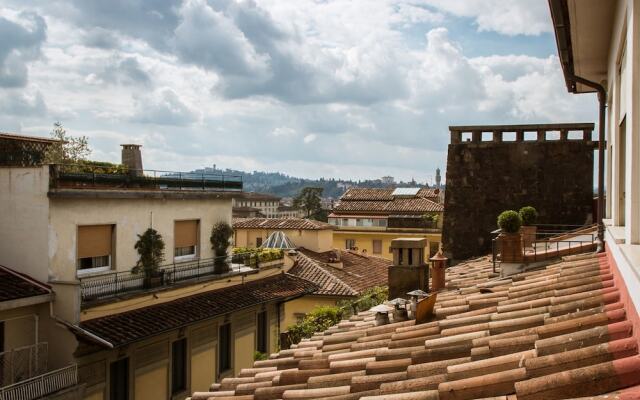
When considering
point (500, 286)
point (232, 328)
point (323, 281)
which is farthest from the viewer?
point (323, 281)

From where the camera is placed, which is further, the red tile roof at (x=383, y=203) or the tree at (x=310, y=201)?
the tree at (x=310, y=201)

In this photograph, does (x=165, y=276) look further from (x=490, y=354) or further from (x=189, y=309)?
(x=490, y=354)

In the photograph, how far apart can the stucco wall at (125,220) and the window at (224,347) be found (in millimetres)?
2824

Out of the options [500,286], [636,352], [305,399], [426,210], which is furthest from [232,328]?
[426,210]

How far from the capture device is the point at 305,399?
16.5 ft

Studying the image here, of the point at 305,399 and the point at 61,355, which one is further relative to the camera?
the point at 61,355

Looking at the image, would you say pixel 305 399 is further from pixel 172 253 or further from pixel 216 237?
pixel 216 237

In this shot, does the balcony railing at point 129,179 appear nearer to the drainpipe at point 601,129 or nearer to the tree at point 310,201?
the drainpipe at point 601,129

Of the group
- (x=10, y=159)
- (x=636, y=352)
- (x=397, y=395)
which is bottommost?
(x=397, y=395)

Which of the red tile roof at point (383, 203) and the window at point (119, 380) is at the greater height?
the red tile roof at point (383, 203)

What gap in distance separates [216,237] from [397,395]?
19996 mm

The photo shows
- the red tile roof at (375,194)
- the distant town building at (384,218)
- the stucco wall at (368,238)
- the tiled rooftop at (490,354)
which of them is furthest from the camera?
the red tile roof at (375,194)

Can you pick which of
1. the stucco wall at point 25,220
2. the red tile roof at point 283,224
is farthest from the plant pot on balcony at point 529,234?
the red tile roof at point 283,224

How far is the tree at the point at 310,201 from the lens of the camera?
125 m
